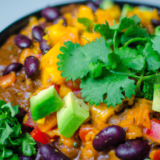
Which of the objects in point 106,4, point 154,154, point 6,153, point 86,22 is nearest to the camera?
point 154,154

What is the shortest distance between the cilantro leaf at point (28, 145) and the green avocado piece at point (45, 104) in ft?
0.91

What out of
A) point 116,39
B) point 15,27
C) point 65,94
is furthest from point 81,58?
point 15,27

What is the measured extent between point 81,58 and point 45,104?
66 centimetres

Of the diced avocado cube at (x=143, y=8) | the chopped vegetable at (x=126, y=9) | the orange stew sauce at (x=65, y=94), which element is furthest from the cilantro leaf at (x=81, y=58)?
the diced avocado cube at (x=143, y=8)

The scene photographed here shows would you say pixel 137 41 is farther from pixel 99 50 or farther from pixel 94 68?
pixel 94 68

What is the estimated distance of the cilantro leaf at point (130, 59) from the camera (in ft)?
7.12

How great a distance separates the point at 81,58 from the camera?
2264 millimetres

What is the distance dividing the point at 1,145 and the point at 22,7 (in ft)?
14.0

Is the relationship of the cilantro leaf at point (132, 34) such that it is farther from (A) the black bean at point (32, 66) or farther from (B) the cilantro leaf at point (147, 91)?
(A) the black bean at point (32, 66)

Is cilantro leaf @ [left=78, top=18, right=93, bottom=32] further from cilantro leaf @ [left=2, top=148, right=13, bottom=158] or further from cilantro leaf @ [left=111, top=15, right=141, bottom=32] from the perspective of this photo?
cilantro leaf @ [left=2, top=148, right=13, bottom=158]

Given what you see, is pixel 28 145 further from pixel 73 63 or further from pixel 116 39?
pixel 116 39

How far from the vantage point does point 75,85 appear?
2.48 meters

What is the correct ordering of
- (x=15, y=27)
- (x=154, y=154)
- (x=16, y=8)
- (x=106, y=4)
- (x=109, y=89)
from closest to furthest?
1. (x=154, y=154)
2. (x=109, y=89)
3. (x=15, y=27)
4. (x=106, y=4)
5. (x=16, y=8)

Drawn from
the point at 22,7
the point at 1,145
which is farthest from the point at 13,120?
the point at 22,7
